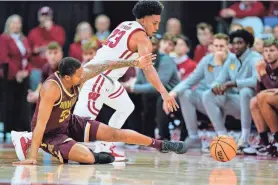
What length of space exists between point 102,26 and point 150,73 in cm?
572

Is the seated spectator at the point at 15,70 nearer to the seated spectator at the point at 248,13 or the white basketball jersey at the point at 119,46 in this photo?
the seated spectator at the point at 248,13

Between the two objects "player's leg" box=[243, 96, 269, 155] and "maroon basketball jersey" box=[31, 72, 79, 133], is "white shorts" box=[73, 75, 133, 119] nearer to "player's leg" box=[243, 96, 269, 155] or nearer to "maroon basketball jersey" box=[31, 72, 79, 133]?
"maroon basketball jersey" box=[31, 72, 79, 133]

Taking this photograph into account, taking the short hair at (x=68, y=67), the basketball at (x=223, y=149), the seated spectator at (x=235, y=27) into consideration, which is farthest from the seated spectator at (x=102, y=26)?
the short hair at (x=68, y=67)

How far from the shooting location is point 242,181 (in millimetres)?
5840

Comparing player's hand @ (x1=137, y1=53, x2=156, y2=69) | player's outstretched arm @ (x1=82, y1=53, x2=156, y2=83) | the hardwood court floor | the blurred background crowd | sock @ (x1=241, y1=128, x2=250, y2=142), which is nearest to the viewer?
the hardwood court floor

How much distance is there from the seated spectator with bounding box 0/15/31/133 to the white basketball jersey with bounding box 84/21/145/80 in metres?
4.49

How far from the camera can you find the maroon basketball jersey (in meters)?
7.08

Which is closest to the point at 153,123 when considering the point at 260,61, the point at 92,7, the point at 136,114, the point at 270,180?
the point at 136,114

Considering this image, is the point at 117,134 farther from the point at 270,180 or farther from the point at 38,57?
the point at 38,57

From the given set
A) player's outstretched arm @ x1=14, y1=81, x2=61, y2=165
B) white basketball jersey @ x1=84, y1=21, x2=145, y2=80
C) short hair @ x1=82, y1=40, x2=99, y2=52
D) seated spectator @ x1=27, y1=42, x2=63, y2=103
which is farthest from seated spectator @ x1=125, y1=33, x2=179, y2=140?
player's outstretched arm @ x1=14, y1=81, x2=61, y2=165

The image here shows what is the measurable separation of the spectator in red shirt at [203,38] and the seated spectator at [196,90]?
104 centimetres

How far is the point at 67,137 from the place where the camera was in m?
7.22

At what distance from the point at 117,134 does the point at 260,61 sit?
9.93 feet

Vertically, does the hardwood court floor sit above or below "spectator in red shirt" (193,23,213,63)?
below
